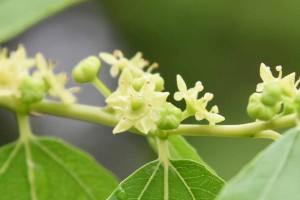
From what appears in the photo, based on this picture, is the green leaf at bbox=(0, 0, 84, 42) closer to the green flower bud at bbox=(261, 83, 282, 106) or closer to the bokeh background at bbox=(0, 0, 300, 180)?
the green flower bud at bbox=(261, 83, 282, 106)

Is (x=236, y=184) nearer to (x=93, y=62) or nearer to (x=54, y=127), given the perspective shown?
(x=93, y=62)

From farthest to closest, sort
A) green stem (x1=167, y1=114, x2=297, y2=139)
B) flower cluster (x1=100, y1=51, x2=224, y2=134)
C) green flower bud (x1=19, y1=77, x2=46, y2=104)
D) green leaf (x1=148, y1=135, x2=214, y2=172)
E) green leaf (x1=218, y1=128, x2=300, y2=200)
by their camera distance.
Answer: green flower bud (x1=19, y1=77, x2=46, y2=104)
green leaf (x1=148, y1=135, x2=214, y2=172)
flower cluster (x1=100, y1=51, x2=224, y2=134)
green stem (x1=167, y1=114, x2=297, y2=139)
green leaf (x1=218, y1=128, x2=300, y2=200)

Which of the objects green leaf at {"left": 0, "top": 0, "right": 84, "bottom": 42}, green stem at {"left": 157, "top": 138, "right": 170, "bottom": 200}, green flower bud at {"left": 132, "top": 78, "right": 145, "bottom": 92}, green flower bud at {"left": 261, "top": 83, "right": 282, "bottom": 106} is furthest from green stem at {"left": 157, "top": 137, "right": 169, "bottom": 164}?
green leaf at {"left": 0, "top": 0, "right": 84, "bottom": 42}

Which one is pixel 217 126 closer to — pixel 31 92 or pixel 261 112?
pixel 261 112

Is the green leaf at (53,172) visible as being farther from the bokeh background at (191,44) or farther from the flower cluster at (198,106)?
the bokeh background at (191,44)

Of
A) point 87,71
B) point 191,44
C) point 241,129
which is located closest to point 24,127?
point 87,71
